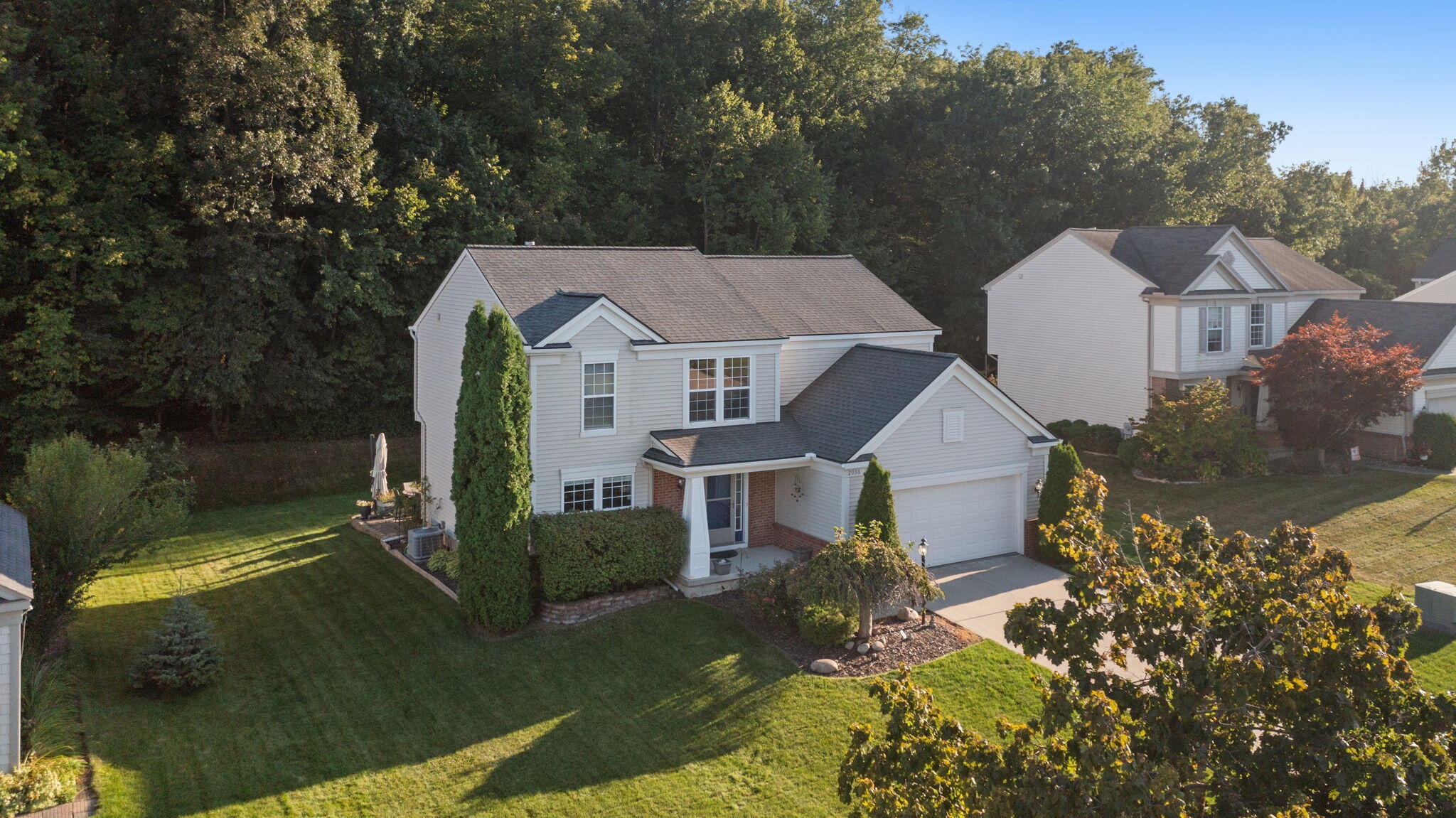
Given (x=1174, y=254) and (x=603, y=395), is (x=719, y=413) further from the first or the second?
(x=1174, y=254)

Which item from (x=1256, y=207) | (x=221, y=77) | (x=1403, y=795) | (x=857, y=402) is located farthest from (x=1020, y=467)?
(x=1256, y=207)

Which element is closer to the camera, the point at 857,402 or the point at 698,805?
the point at 698,805

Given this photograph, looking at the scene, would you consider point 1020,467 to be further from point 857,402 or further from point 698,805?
point 698,805

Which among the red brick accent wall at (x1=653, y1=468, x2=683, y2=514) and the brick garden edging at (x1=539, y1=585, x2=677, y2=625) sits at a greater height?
the red brick accent wall at (x1=653, y1=468, x2=683, y2=514)

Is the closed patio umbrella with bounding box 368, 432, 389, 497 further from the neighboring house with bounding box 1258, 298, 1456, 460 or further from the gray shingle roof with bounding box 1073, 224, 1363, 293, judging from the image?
the neighboring house with bounding box 1258, 298, 1456, 460

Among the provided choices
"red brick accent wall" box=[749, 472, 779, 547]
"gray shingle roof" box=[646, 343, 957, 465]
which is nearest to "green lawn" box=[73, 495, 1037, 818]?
"gray shingle roof" box=[646, 343, 957, 465]

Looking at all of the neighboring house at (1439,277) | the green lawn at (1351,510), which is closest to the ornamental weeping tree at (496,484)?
the green lawn at (1351,510)

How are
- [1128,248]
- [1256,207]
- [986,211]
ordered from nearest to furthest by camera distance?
1. [1128,248]
2. [986,211]
3. [1256,207]

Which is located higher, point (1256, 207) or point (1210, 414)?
point (1256, 207)
